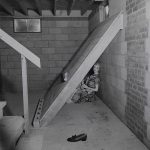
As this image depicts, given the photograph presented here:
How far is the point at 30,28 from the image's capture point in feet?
25.3

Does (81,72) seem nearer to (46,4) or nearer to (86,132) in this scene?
(86,132)

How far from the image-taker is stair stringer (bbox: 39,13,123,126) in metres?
3.91

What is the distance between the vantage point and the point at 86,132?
377 centimetres

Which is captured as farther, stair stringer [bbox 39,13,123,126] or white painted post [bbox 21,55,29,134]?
stair stringer [bbox 39,13,123,126]

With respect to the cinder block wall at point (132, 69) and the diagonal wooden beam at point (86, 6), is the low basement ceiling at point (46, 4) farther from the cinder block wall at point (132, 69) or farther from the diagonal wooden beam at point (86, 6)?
the cinder block wall at point (132, 69)

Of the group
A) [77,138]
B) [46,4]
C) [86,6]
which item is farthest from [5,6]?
[77,138]

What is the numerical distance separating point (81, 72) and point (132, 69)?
875 mm

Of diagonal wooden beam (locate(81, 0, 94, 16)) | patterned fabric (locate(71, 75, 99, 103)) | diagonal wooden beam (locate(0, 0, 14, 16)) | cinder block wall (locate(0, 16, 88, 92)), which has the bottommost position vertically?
patterned fabric (locate(71, 75, 99, 103))

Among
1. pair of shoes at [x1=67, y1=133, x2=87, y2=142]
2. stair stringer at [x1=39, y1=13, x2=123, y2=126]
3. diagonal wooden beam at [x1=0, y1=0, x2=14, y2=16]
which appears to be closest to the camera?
pair of shoes at [x1=67, y1=133, x2=87, y2=142]

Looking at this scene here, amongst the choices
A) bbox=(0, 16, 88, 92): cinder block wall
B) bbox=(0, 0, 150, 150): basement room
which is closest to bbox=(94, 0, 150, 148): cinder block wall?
bbox=(0, 0, 150, 150): basement room

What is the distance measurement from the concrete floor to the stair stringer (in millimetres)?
289

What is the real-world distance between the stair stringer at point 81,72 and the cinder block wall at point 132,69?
0.20 metres

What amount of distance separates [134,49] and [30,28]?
5.03m

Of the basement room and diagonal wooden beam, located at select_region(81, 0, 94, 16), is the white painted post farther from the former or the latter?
diagonal wooden beam, located at select_region(81, 0, 94, 16)
